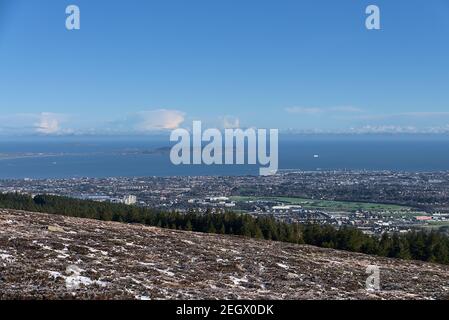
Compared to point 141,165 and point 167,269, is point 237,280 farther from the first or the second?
point 141,165

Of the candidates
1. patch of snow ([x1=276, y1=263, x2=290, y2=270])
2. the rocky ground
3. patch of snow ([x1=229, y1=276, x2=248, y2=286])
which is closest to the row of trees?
the rocky ground

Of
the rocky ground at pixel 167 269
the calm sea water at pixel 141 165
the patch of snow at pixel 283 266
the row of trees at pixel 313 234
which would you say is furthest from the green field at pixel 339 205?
the patch of snow at pixel 283 266

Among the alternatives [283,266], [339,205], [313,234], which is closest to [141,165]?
[339,205]

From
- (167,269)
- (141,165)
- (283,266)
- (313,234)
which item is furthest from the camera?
(141,165)

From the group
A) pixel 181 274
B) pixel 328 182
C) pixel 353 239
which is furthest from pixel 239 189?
pixel 181 274

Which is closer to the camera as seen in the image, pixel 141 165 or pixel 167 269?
pixel 167 269

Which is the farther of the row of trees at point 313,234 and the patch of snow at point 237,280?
the row of trees at point 313,234

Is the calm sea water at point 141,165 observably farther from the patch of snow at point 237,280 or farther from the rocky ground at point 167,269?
the patch of snow at point 237,280
